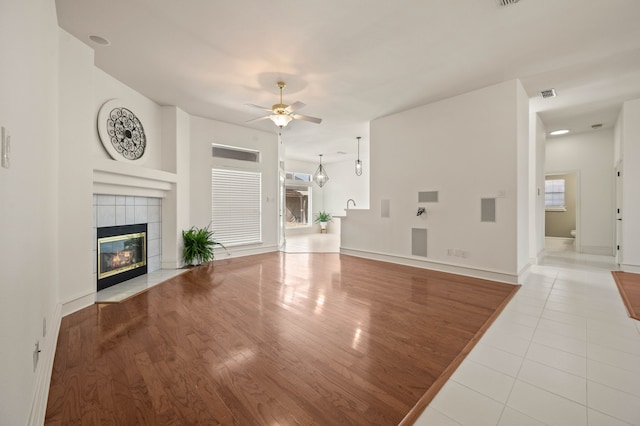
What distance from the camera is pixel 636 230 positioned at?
4664 mm

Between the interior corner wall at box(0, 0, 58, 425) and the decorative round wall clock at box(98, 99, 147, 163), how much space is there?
1.88 meters

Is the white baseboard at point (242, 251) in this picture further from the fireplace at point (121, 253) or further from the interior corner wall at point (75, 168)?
the interior corner wall at point (75, 168)

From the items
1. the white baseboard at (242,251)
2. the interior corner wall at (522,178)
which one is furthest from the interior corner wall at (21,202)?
the interior corner wall at (522,178)

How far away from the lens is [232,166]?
6.19 metres

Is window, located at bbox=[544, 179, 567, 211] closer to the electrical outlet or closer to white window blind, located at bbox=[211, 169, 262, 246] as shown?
white window blind, located at bbox=[211, 169, 262, 246]

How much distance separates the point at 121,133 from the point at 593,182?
32.3ft

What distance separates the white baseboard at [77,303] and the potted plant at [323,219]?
27.6ft

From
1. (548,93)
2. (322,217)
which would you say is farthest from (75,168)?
(322,217)

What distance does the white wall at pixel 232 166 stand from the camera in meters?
5.65

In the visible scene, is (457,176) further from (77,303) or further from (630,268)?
(77,303)

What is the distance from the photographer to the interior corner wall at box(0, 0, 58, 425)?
1113mm

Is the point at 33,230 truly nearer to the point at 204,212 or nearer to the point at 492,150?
the point at 204,212

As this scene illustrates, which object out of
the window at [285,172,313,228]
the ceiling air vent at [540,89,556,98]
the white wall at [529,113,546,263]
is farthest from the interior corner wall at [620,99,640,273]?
the window at [285,172,313,228]

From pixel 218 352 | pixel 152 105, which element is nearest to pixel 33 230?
pixel 218 352
